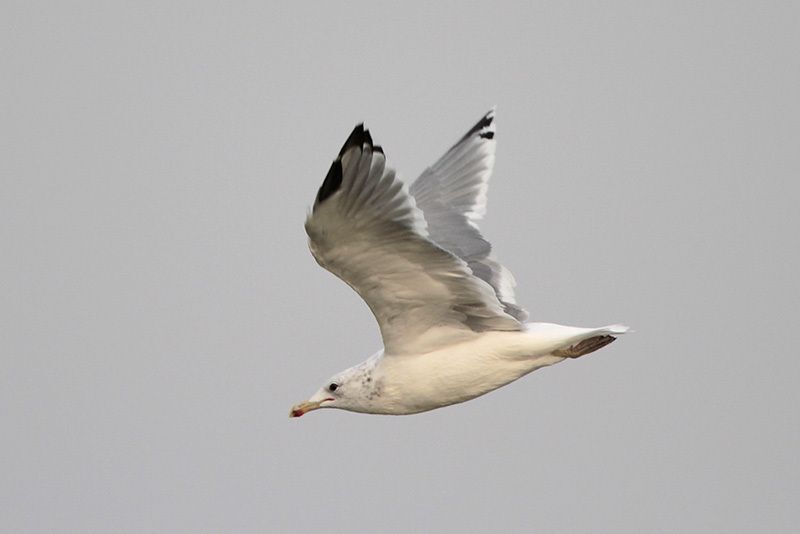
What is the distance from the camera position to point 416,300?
699 centimetres

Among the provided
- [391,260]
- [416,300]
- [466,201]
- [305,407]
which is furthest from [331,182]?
[466,201]

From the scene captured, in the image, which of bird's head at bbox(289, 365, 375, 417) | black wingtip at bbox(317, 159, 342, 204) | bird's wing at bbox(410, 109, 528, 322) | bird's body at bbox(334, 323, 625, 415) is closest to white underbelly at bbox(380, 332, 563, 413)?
bird's body at bbox(334, 323, 625, 415)

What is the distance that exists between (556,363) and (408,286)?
108 cm

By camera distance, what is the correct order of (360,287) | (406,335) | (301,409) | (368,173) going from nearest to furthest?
(368,173)
(360,287)
(406,335)
(301,409)

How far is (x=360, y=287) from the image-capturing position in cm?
677

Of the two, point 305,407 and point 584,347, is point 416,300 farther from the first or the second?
point 305,407

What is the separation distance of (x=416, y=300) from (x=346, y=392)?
1010 millimetres

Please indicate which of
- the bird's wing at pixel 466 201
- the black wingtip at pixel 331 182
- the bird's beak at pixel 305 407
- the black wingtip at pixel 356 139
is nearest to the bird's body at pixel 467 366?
the bird's wing at pixel 466 201

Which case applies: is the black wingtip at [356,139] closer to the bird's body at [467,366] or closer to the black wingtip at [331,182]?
the black wingtip at [331,182]

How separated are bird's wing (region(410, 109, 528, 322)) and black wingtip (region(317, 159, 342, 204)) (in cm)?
178

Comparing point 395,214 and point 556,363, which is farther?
point 556,363

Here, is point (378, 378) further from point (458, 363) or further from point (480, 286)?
point (480, 286)

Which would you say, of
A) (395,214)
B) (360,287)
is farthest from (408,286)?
(395,214)

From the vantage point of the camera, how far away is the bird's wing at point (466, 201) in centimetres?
780
